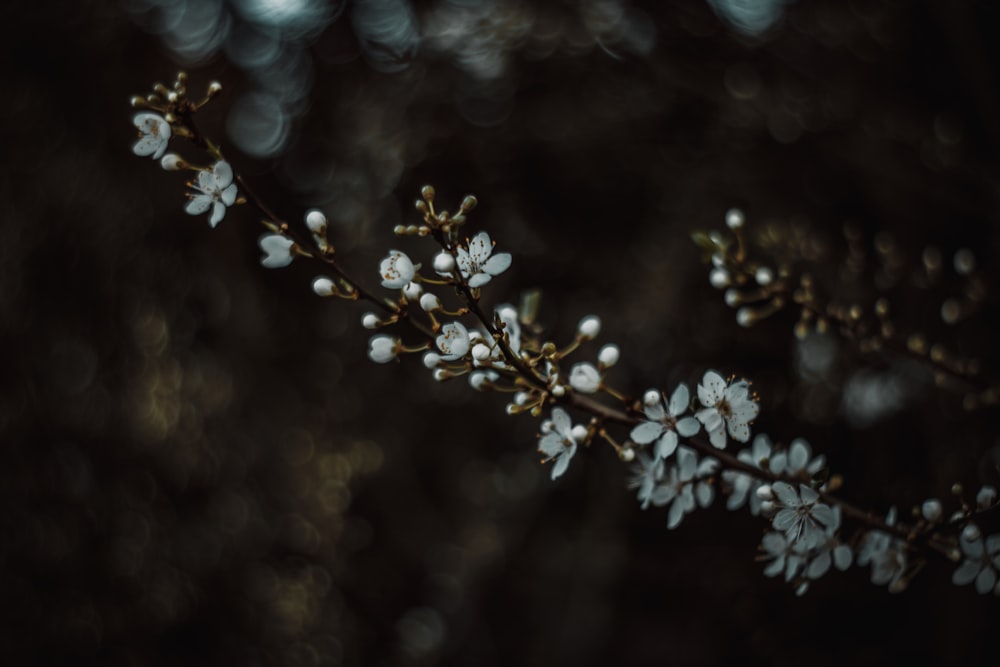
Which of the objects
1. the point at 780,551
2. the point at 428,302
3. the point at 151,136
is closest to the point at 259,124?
the point at 151,136

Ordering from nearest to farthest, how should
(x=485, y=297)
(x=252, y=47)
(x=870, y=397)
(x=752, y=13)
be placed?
(x=870, y=397)
(x=752, y=13)
(x=485, y=297)
(x=252, y=47)

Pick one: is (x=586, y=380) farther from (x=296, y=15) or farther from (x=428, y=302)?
(x=296, y=15)

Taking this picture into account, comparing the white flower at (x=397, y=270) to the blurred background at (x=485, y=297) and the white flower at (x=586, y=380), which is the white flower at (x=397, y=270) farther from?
the blurred background at (x=485, y=297)

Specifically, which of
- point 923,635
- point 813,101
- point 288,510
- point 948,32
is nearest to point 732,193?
point 813,101

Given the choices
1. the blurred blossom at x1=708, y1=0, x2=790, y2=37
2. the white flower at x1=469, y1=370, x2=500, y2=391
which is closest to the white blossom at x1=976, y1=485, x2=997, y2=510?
the white flower at x1=469, y1=370, x2=500, y2=391

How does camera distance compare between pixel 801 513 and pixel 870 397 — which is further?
pixel 870 397

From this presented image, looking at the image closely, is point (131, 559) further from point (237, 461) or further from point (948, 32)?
point (948, 32)

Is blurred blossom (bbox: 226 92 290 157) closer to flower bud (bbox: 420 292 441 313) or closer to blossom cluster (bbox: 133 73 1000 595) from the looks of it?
blossom cluster (bbox: 133 73 1000 595)
